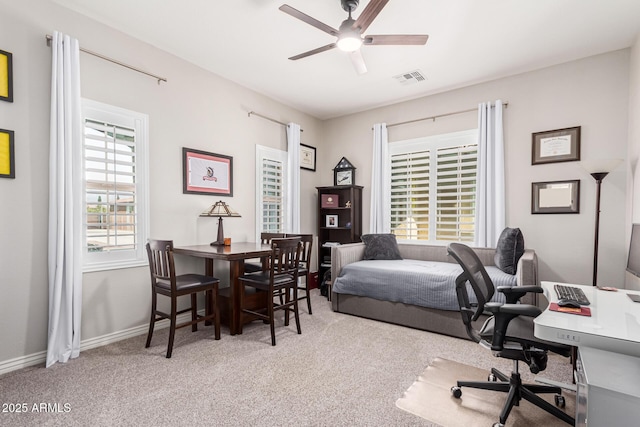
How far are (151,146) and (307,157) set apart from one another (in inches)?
97.7

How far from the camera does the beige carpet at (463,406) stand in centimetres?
177

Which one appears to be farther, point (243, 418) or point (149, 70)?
point (149, 70)

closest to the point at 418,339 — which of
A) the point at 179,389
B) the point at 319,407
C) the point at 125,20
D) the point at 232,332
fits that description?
the point at 319,407

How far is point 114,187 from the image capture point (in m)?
2.85

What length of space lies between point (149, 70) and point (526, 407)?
4115 mm

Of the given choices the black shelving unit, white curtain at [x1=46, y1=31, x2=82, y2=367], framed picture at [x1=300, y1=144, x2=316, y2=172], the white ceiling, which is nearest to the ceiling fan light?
the white ceiling

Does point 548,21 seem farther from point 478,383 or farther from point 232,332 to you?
point 232,332

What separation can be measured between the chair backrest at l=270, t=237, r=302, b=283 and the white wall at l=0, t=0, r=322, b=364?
42.1 inches

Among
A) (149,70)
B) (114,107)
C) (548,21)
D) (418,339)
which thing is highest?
(548,21)

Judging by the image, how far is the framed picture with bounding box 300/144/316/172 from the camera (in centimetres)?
498

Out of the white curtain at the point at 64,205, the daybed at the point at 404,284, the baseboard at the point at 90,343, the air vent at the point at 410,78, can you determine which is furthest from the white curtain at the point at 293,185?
the white curtain at the point at 64,205

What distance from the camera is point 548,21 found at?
A: 268 centimetres

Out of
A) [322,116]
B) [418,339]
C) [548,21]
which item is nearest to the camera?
[548,21]

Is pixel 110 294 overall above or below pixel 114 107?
below
